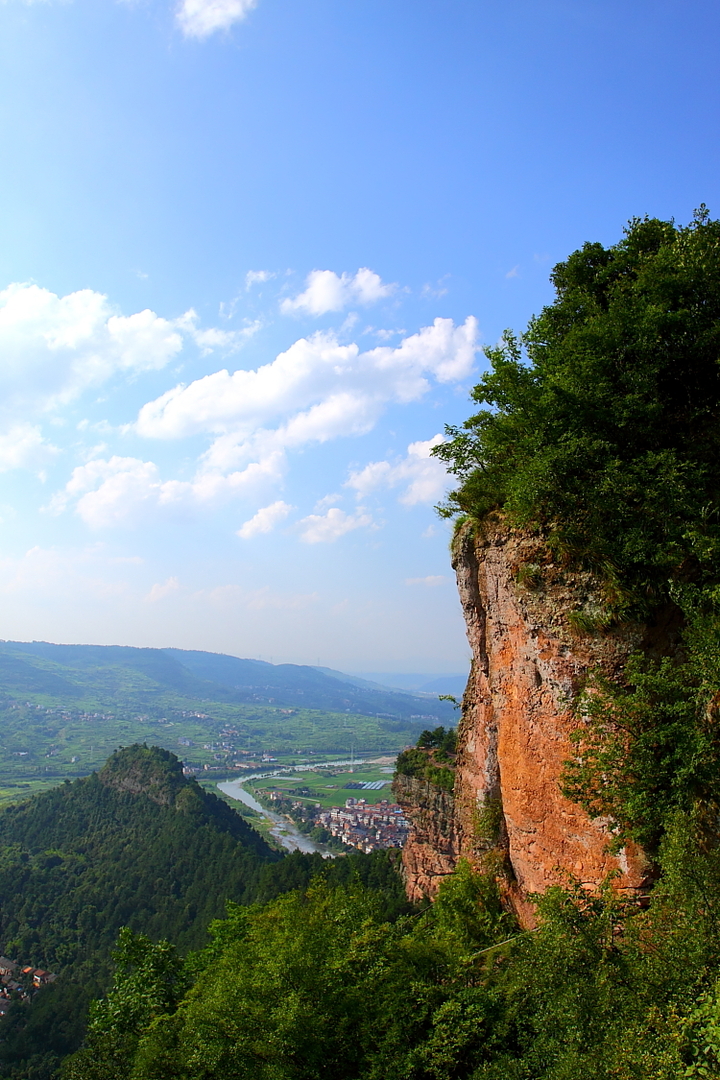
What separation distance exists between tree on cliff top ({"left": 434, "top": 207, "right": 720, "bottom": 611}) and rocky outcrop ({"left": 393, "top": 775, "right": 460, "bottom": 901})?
31.3 m

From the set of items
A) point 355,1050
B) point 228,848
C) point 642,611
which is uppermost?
point 642,611

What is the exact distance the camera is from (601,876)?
426 inches

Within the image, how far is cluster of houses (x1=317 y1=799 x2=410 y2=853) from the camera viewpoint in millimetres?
97363

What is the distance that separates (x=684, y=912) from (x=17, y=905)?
93765 millimetres

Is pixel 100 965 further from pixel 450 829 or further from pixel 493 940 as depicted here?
pixel 493 940

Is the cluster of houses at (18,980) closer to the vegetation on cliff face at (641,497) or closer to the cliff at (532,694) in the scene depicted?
the cliff at (532,694)

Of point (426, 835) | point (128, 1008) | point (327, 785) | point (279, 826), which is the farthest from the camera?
point (327, 785)

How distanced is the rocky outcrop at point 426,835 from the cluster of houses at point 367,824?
167 feet

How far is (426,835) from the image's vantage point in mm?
40656

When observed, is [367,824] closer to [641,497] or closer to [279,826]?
[279,826]

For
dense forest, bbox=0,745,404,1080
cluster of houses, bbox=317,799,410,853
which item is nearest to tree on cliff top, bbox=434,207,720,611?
dense forest, bbox=0,745,404,1080

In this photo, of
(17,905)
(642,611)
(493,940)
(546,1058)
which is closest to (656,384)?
Result: (642,611)

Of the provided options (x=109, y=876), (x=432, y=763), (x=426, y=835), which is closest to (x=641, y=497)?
(x=426, y=835)

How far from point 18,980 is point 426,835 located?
51.0m
